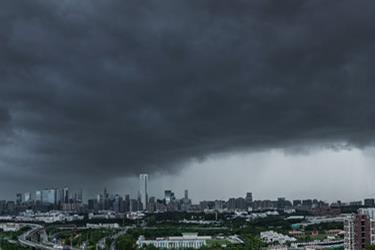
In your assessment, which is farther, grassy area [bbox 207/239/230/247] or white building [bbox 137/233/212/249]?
white building [bbox 137/233/212/249]

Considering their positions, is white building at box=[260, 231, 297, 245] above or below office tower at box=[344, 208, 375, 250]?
below

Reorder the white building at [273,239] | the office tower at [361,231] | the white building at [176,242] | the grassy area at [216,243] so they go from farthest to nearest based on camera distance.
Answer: the white building at [176,242] → the white building at [273,239] → the grassy area at [216,243] → the office tower at [361,231]

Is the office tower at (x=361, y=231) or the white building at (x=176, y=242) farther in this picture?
the white building at (x=176, y=242)

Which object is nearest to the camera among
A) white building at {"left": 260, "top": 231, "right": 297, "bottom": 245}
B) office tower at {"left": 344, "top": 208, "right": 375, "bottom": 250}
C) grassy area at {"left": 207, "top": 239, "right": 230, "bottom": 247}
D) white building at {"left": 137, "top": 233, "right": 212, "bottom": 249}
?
office tower at {"left": 344, "top": 208, "right": 375, "bottom": 250}

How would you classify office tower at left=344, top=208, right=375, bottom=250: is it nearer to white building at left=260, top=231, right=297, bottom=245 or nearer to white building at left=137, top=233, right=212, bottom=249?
white building at left=260, top=231, right=297, bottom=245

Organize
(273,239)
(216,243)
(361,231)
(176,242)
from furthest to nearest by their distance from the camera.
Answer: (176,242) < (273,239) < (216,243) < (361,231)

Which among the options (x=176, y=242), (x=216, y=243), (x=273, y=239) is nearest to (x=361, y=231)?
(x=216, y=243)

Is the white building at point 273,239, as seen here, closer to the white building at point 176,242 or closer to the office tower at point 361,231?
the white building at point 176,242

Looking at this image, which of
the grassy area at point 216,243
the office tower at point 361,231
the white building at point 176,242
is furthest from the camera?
the white building at point 176,242

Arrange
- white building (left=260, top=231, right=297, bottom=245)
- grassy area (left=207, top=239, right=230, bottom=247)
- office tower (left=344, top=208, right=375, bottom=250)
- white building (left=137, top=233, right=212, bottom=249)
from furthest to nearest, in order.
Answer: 1. white building (left=137, top=233, right=212, bottom=249)
2. white building (left=260, top=231, right=297, bottom=245)
3. grassy area (left=207, top=239, right=230, bottom=247)
4. office tower (left=344, top=208, right=375, bottom=250)

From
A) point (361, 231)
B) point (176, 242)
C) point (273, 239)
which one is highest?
point (361, 231)

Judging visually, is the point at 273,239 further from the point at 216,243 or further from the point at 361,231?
the point at 361,231

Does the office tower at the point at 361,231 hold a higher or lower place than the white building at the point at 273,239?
higher
